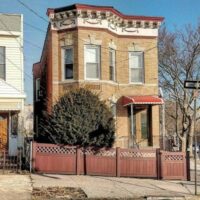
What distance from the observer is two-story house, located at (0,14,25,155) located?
915 inches

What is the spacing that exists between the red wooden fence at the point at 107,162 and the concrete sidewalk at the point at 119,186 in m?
0.59

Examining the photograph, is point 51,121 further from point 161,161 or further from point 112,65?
point 112,65

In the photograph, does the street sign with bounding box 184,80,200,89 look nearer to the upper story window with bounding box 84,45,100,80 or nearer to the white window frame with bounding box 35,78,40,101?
the upper story window with bounding box 84,45,100,80

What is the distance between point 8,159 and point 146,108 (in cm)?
954

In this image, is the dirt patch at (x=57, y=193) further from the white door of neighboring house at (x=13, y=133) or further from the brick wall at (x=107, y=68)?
the brick wall at (x=107, y=68)

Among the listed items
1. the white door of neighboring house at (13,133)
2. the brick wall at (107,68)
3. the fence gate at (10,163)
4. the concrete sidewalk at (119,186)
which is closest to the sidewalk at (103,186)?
the concrete sidewalk at (119,186)

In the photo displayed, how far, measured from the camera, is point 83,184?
15375mm

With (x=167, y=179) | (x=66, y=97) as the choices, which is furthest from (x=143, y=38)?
(x=167, y=179)

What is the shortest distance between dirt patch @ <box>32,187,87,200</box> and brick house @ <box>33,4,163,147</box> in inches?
383

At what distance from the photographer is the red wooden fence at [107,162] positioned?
58.9 feet

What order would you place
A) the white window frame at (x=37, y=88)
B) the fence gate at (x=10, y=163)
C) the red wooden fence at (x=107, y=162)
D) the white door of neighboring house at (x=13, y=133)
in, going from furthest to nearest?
1. the white window frame at (x=37, y=88)
2. the white door of neighboring house at (x=13, y=133)
3. the fence gate at (x=10, y=163)
4. the red wooden fence at (x=107, y=162)

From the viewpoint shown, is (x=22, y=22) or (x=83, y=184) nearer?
(x=83, y=184)

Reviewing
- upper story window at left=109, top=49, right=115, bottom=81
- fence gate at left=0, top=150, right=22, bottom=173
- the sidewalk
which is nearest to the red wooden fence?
the sidewalk

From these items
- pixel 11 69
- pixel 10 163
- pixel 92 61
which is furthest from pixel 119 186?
pixel 92 61
